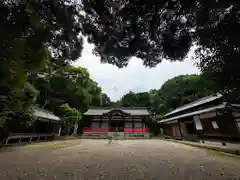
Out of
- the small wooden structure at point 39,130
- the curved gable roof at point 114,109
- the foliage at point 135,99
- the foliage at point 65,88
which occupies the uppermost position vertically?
the foliage at point 135,99

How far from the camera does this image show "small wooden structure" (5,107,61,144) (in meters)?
9.98

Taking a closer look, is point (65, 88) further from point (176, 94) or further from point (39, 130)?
point (176, 94)

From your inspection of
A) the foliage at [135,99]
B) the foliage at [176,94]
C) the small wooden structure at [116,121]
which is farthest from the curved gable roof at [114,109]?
the foliage at [135,99]

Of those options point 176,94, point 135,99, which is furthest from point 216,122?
point 135,99

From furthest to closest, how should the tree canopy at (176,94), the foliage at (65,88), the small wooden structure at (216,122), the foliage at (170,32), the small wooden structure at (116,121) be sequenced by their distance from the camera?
the tree canopy at (176,94) < the small wooden structure at (116,121) < the foliage at (65,88) < the small wooden structure at (216,122) < the foliage at (170,32)

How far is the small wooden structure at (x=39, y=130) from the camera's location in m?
9.98

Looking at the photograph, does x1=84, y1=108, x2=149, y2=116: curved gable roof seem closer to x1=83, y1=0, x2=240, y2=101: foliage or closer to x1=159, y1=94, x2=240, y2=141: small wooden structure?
x1=159, y1=94, x2=240, y2=141: small wooden structure

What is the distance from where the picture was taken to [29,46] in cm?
335

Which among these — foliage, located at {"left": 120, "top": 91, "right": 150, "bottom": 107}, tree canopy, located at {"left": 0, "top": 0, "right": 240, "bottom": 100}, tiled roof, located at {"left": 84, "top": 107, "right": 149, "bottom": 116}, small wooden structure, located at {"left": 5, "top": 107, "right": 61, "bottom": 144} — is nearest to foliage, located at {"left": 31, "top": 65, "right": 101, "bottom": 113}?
tiled roof, located at {"left": 84, "top": 107, "right": 149, "bottom": 116}

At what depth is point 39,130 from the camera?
14.4 m

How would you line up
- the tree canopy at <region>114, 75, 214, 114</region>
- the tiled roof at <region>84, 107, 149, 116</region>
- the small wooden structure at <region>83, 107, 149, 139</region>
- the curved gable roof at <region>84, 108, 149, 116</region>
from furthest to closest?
the tree canopy at <region>114, 75, 214, 114</region> → the tiled roof at <region>84, 107, 149, 116</region> → the curved gable roof at <region>84, 108, 149, 116</region> → the small wooden structure at <region>83, 107, 149, 139</region>

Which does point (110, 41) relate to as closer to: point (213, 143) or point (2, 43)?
point (2, 43)

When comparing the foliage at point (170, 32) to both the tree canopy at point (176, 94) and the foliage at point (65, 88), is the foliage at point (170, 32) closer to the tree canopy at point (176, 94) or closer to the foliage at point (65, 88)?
the foliage at point (65, 88)

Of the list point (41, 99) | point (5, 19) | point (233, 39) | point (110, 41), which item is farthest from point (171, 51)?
point (41, 99)
